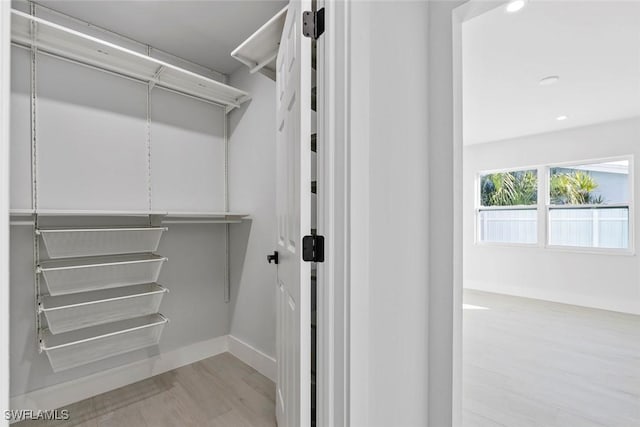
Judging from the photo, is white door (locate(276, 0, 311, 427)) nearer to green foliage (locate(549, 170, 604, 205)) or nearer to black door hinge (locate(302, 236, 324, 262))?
black door hinge (locate(302, 236, 324, 262))

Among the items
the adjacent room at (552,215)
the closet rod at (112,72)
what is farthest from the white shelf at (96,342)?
the adjacent room at (552,215)

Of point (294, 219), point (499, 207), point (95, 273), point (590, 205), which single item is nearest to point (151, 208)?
point (95, 273)

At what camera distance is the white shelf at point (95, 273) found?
5.84ft

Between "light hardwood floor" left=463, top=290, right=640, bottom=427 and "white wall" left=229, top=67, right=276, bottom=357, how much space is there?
4.87ft

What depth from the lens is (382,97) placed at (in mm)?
1162

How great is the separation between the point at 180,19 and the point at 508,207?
529 centimetres

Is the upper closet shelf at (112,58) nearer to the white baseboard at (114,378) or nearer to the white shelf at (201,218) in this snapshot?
the white shelf at (201,218)

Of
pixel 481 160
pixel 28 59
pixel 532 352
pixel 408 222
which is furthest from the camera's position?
pixel 481 160

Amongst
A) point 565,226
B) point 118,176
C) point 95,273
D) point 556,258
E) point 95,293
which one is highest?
point 118,176

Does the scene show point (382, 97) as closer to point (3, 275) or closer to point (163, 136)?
point (3, 275)

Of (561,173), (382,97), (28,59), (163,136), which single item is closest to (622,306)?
(561,173)

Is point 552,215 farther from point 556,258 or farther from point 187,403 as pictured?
point 187,403

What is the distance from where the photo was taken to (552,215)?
4832mm

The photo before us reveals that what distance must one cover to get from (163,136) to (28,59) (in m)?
0.83
